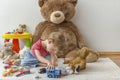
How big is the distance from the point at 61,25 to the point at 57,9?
0.42ft

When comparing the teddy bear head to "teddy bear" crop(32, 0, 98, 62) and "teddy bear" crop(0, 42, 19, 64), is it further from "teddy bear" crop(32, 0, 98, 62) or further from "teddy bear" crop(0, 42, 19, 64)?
"teddy bear" crop(0, 42, 19, 64)

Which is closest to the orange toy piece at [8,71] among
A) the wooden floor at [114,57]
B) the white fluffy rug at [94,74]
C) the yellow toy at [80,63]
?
the white fluffy rug at [94,74]

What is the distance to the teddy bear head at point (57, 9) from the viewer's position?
147 cm

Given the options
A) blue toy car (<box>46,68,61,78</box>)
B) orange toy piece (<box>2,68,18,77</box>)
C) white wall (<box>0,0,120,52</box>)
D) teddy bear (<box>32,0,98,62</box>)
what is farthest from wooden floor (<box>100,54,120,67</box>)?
orange toy piece (<box>2,68,18,77</box>)

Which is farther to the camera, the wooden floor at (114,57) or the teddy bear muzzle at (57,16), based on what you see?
the wooden floor at (114,57)

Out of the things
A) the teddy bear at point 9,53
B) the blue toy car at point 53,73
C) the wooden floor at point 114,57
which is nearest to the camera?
the blue toy car at point 53,73

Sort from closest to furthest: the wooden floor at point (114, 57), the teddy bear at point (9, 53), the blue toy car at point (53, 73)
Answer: the blue toy car at point (53, 73) → the teddy bear at point (9, 53) → the wooden floor at point (114, 57)

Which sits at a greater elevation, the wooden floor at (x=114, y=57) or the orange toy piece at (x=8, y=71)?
the orange toy piece at (x=8, y=71)

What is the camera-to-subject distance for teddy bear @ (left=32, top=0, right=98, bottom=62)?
1482 millimetres

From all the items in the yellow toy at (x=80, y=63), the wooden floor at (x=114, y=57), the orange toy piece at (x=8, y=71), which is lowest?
the wooden floor at (x=114, y=57)

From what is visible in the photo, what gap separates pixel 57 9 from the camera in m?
1.48

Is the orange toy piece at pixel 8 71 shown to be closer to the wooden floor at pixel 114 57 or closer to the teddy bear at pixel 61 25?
the teddy bear at pixel 61 25

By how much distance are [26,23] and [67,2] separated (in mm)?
344

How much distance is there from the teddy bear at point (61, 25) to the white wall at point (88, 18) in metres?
0.08
